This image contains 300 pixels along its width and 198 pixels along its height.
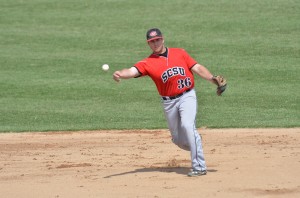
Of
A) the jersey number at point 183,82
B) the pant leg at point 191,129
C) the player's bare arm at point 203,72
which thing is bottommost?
the pant leg at point 191,129

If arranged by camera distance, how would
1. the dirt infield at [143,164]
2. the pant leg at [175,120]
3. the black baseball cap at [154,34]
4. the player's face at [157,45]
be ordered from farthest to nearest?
the pant leg at [175,120] → the player's face at [157,45] → the black baseball cap at [154,34] → the dirt infield at [143,164]

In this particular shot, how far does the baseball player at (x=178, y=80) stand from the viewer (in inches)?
395

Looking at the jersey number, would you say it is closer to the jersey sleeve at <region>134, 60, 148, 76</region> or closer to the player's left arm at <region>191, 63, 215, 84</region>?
the player's left arm at <region>191, 63, 215, 84</region>

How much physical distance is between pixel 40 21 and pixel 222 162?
513 inches

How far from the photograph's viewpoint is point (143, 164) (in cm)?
1127

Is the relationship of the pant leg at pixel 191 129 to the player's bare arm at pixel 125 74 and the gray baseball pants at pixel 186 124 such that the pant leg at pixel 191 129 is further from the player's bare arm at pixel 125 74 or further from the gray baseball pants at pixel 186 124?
the player's bare arm at pixel 125 74

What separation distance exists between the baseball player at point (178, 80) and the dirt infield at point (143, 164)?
0.45 m

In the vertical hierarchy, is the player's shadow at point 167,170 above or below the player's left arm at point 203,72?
below

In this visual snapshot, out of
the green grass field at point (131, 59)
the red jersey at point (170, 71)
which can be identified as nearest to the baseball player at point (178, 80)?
the red jersey at point (170, 71)

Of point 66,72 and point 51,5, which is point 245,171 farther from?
point 51,5

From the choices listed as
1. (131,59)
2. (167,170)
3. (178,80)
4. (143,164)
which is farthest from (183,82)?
(131,59)

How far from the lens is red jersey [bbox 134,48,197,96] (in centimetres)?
1006

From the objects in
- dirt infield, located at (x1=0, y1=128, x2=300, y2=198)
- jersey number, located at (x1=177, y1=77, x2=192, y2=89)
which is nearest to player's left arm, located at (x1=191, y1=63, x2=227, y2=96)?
jersey number, located at (x1=177, y1=77, x2=192, y2=89)

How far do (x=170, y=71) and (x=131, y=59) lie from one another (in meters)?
9.16
